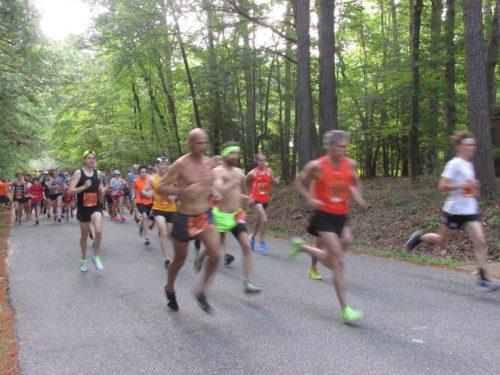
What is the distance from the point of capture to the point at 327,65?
1506cm

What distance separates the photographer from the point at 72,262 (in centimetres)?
953

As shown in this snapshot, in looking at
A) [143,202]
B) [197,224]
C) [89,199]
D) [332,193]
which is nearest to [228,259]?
[89,199]

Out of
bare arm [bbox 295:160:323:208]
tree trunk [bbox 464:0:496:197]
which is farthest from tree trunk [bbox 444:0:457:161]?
bare arm [bbox 295:160:323:208]

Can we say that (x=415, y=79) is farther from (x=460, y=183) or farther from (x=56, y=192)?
(x=56, y=192)

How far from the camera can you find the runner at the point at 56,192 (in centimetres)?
1850

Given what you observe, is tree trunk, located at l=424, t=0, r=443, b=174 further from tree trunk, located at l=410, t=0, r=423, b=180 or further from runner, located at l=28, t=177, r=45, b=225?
runner, located at l=28, t=177, r=45, b=225

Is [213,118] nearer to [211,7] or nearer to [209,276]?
[211,7]

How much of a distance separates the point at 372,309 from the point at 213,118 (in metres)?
21.2

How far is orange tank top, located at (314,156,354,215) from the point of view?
5.28 meters

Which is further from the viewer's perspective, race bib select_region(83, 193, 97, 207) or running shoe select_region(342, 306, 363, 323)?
race bib select_region(83, 193, 97, 207)

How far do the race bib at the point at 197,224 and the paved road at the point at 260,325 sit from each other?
3.35 feet

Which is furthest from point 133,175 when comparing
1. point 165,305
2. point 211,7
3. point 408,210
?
point 165,305

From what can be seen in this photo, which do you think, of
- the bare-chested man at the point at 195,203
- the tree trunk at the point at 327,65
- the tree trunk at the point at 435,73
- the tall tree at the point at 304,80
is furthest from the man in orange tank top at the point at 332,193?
the tree trunk at the point at 435,73

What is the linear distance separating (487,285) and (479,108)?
263 inches
